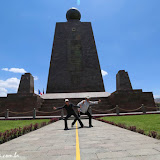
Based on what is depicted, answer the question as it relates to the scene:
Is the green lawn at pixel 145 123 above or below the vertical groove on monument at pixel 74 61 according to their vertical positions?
below

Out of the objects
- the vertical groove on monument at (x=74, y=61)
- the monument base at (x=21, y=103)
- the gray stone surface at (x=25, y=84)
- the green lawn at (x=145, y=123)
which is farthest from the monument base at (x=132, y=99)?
the gray stone surface at (x=25, y=84)

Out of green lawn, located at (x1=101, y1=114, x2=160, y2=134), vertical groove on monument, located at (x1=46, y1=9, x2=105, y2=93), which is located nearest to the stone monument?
vertical groove on monument, located at (x1=46, y1=9, x2=105, y2=93)

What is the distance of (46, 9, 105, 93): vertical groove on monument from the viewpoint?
2645 cm

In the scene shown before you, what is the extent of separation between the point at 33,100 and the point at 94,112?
24.7 ft

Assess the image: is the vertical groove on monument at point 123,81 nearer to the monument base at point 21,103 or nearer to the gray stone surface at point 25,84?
the monument base at point 21,103

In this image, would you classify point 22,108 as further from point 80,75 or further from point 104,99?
point 80,75

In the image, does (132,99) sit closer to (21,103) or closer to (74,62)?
(74,62)

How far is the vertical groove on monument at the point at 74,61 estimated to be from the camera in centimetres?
2645

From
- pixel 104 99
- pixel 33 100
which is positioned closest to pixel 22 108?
pixel 33 100

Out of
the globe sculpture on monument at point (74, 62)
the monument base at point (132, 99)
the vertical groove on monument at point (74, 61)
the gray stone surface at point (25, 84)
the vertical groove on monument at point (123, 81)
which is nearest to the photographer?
the monument base at point (132, 99)

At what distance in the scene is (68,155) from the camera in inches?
118

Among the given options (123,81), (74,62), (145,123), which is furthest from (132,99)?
(74,62)

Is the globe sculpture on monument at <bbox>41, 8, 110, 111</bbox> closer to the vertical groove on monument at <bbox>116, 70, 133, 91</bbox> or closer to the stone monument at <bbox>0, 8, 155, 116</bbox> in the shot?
the stone monument at <bbox>0, 8, 155, 116</bbox>

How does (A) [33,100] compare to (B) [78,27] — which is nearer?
(A) [33,100]
